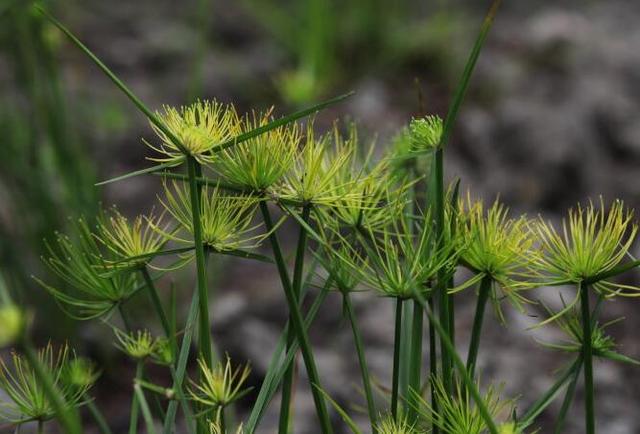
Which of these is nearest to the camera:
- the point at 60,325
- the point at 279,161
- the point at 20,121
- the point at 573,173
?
the point at 279,161

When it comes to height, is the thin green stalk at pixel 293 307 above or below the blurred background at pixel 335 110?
below

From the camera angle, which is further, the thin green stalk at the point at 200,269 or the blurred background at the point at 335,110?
the blurred background at the point at 335,110

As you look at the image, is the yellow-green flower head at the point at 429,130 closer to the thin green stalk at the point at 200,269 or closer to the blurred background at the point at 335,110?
the thin green stalk at the point at 200,269

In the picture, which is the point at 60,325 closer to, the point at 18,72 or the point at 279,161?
the point at 18,72

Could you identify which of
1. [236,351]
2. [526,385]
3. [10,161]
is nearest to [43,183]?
[10,161]

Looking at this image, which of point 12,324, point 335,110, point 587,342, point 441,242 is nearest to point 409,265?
point 441,242

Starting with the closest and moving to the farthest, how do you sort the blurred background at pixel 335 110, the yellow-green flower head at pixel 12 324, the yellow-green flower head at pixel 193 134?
the yellow-green flower head at pixel 12 324, the yellow-green flower head at pixel 193 134, the blurred background at pixel 335 110

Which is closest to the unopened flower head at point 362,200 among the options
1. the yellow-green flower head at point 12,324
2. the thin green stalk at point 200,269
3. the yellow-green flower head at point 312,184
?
the yellow-green flower head at point 312,184
